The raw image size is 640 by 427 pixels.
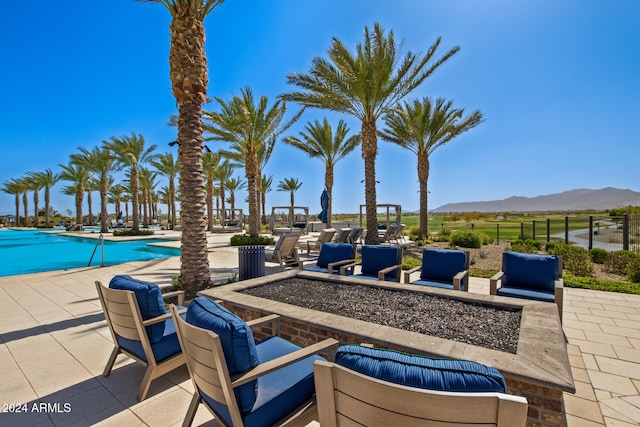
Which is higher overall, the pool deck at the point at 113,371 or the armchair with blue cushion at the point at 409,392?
the armchair with blue cushion at the point at 409,392

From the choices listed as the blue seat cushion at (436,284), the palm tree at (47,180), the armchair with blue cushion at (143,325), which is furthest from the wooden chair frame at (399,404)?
the palm tree at (47,180)

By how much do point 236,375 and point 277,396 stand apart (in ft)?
1.21

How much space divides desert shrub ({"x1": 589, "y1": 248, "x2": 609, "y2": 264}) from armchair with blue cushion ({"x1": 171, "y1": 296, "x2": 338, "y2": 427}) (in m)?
10.3

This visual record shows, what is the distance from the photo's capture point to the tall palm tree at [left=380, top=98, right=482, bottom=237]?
14539 millimetres

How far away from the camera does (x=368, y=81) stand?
10.1m

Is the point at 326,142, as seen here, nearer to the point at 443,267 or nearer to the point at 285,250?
the point at 285,250

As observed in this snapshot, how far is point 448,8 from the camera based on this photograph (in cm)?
816

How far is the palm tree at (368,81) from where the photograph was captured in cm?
992

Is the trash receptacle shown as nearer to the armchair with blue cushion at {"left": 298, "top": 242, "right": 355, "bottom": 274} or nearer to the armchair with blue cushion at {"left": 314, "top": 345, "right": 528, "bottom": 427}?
the armchair with blue cushion at {"left": 298, "top": 242, "right": 355, "bottom": 274}

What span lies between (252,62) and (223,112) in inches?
119

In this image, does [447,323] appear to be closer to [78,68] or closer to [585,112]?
[78,68]

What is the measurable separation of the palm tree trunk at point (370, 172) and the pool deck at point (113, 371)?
6498 mm

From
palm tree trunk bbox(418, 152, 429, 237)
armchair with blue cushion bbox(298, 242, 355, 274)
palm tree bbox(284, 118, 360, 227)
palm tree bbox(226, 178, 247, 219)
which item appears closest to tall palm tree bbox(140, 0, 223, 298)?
armchair with blue cushion bbox(298, 242, 355, 274)

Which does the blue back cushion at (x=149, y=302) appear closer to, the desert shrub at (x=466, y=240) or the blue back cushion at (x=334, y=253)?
the blue back cushion at (x=334, y=253)
